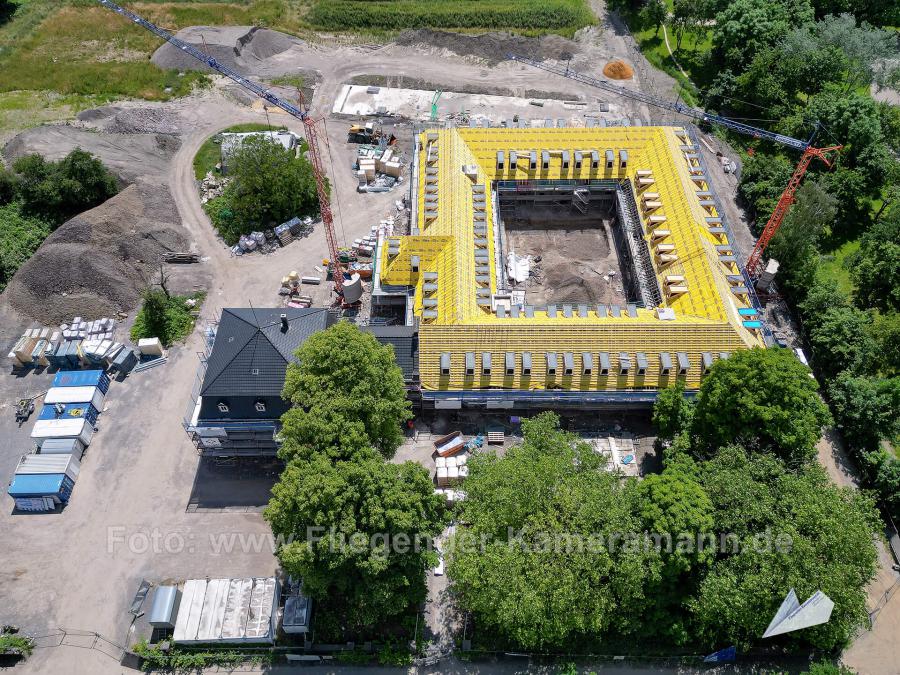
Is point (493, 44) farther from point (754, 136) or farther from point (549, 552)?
point (549, 552)

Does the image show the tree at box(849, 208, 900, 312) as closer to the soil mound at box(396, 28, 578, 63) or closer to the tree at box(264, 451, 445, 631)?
the tree at box(264, 451, 445, 631)

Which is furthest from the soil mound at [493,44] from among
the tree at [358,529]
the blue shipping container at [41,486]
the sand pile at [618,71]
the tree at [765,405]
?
the blue shipping container at [41,486]

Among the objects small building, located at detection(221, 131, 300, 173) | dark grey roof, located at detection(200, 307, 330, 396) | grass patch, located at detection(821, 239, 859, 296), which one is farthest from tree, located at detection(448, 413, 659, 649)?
small building, located at detection(221, 131, 300, 173)

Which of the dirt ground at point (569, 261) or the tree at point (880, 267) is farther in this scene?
the dirt ground at point (569, 261)

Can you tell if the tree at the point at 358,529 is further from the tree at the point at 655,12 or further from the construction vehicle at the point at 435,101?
the tree at the point at 655,12

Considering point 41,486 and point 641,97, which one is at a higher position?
point 641,97

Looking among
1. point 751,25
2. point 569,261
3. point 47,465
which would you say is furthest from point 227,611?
point 751,25
